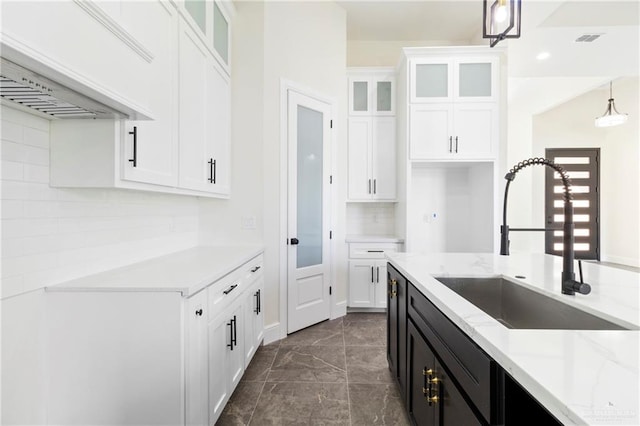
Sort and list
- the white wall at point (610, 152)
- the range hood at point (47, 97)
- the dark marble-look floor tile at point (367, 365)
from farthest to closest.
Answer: the white wall at point (610, 152) → the dark marble-look floor tile at point (367, 365) → the range hood at point (47, 97)

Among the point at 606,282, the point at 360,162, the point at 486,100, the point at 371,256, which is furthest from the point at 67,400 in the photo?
the point at 486,100

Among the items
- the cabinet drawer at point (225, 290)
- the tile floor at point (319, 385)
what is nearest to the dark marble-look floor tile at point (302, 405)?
the tile floor at point (319, 385)

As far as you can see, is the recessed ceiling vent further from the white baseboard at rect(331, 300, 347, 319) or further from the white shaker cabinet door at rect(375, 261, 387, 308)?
the white baseboard at rect(331, 300, 347, 319)

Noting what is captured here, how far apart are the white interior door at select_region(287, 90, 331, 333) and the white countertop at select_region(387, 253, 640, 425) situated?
1857mm

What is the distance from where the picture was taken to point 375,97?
380 cm

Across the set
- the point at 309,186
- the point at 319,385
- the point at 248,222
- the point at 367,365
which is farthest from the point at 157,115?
the point at 367,365

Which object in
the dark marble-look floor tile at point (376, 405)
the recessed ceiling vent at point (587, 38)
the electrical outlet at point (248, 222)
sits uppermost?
the recessed ceiling vent at point (587, 38)

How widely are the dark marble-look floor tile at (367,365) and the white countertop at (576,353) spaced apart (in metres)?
1.31

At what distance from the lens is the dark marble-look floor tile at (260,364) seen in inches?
89.0

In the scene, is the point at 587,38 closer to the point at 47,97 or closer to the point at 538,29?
the point at 538,29

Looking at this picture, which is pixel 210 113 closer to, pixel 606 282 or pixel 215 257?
pixel 215 257

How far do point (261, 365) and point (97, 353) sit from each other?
4.53 feet

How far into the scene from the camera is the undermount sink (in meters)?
1.02

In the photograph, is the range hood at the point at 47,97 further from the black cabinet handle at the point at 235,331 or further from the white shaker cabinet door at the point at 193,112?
the black cabinet handle at the point at 235,331
